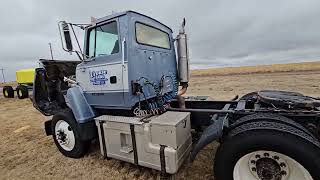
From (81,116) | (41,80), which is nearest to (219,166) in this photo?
(81,116)

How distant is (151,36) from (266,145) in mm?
2790

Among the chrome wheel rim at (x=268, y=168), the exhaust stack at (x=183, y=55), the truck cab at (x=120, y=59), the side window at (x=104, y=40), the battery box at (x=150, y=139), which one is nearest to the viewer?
the chrome wheel rim at (x=268, y=168)

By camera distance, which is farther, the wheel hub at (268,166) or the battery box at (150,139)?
the battery box at (150,139)

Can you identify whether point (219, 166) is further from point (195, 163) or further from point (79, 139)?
point (79, 139)

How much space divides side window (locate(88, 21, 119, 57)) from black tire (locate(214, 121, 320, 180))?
229 cm

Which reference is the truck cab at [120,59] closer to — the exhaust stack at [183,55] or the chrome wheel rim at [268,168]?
the exhaust stack at [183,55]

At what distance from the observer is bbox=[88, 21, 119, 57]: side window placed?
154 inches

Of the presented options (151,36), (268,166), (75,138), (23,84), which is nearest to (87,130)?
(75,138)

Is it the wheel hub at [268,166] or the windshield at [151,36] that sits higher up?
the windshield at [151,36]

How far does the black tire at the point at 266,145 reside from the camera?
244cm

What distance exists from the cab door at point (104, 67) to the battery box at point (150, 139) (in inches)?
17.0

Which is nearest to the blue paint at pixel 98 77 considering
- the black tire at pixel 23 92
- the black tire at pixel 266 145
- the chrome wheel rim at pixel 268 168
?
the black tire at pixel 266 145

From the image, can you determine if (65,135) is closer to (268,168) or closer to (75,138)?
(75,138)

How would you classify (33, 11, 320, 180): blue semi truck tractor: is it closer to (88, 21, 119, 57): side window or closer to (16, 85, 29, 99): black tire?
(88, 21, 119, 57): side window
